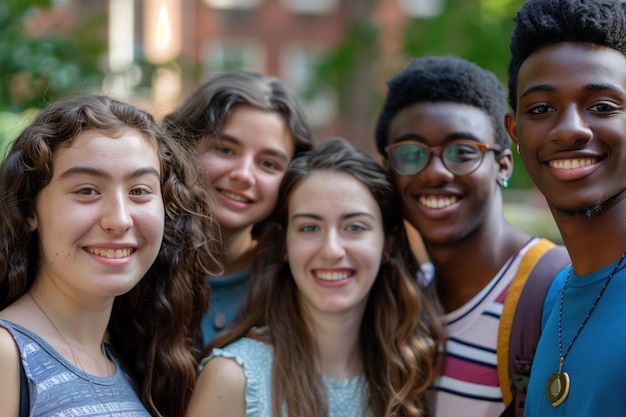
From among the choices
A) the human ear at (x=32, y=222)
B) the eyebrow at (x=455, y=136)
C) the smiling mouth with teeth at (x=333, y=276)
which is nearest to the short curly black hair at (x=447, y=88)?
the eyebrow at (x=455, y=136)

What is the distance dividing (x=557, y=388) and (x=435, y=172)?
1.24 metres

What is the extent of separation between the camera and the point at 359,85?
1104 centimetres

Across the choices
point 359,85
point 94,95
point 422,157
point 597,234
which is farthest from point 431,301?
point 359,85

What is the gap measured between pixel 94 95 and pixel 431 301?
1.72 metres

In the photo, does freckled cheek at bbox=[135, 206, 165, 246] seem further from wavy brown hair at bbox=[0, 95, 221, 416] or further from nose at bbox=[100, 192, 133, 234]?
wavy brown hair at bbox=[0, 95, 221, 416]

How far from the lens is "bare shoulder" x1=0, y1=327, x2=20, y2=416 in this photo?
2.28 meters

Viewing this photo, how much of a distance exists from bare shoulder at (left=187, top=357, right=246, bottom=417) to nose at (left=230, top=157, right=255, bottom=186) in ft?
2.98

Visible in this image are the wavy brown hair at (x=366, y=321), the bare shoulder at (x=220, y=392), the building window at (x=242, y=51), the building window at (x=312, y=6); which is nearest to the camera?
the bare shoulder at (x=220, y=392)

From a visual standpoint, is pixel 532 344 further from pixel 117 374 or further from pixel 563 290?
pixel 117 374

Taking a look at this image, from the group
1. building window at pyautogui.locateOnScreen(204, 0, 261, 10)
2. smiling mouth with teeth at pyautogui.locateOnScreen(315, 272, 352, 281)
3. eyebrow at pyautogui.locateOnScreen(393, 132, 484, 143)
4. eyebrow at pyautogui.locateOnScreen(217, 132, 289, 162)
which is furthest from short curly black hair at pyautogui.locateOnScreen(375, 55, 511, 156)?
building window at pyautogui.locateOnScreen(204, 0, 261, 10)

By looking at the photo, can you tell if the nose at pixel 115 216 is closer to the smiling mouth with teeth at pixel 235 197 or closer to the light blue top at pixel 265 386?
the light blue top at pixel 265 386

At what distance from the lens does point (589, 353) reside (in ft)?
7.13

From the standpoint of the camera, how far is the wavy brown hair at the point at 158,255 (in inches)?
103

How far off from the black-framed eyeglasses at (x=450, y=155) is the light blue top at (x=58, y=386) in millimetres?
1566
